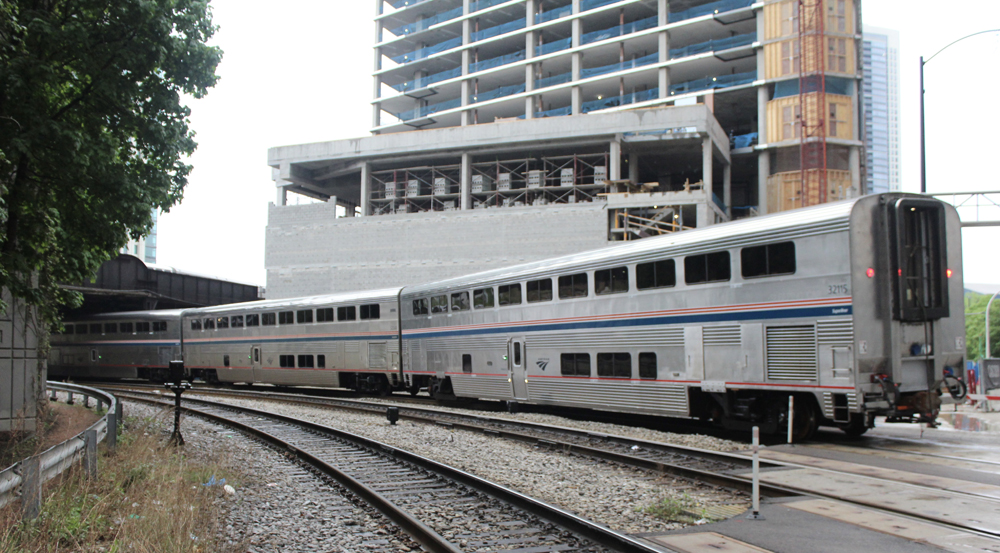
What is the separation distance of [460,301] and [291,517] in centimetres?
1363

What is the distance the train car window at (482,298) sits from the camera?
789 inches

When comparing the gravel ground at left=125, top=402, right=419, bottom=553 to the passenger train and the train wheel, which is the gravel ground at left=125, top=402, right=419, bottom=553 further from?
the train wheel

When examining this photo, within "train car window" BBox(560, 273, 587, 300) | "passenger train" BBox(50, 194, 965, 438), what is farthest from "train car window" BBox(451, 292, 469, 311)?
"train car window" BBox(560, 273, 587, 300)

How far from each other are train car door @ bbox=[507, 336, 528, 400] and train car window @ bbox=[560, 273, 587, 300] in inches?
86.3

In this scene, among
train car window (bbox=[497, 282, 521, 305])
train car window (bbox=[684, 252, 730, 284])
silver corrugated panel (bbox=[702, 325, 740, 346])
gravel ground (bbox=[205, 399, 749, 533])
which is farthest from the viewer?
train car window (bbox=[497, 282, 521, 305])

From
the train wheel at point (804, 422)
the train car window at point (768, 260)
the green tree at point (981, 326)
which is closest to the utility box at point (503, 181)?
the train car window at point (768, 260)

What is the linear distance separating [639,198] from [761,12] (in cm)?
2508

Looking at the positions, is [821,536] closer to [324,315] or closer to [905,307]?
[905,307]

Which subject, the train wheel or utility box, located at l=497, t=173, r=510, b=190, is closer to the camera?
the train wheel

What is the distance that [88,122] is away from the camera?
12.8 metres

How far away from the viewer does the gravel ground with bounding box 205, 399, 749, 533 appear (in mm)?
7973

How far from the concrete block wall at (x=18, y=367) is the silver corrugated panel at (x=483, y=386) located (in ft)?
35.9

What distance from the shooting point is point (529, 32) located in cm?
7019


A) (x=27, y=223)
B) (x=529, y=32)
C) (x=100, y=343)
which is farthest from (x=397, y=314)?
(x=529, y=32)
